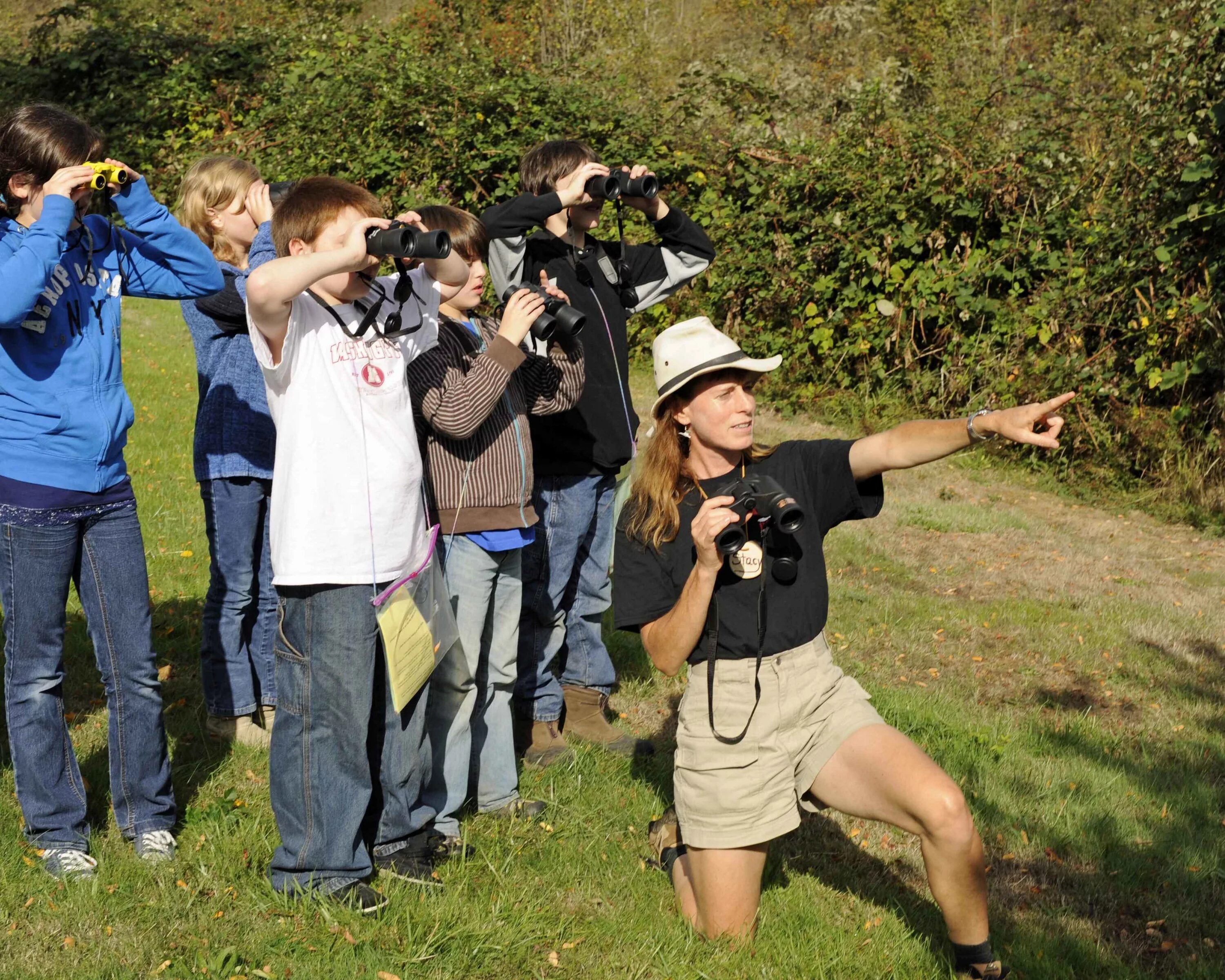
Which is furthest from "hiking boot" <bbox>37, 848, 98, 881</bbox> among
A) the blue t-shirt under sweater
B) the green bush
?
the green bush

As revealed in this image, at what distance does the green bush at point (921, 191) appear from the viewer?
8641 mm

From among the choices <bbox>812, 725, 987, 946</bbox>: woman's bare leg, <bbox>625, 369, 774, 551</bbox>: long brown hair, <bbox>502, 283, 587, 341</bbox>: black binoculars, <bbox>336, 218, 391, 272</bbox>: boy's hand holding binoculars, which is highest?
<bbox>336, 218, 391, 272</bbox>: boy's hand holding binoculars

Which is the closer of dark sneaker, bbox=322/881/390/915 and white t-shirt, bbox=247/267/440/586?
white t-shirt, bbox=247/267/440/586

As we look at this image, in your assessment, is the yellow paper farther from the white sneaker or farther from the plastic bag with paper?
the white sneaker

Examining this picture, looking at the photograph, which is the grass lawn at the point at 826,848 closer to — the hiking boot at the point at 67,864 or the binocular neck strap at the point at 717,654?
the hiking boot at the point at 67,864

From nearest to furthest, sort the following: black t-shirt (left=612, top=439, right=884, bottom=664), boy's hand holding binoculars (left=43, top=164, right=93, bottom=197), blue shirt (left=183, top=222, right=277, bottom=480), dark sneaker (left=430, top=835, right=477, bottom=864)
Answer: boy's hand holding binoculars (left=43, top=164, right=93, bottom=197) → black t-shirt (left=612, top=439, right=884, bottom=664) → dark sneaker (left=430, top=835, right=477, bottom=864) → blue shirt (left=183, top=222, right=277, bottom=480)

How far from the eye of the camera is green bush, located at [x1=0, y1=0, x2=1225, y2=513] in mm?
8641

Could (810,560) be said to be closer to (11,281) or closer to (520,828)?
(520,828)

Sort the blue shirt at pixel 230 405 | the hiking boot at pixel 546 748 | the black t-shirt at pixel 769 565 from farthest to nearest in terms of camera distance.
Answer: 1. the hiking boot at pixel 546 748
2. the blue shirt at pixel 230 405
3. the black t-shirt at pixel 769 565

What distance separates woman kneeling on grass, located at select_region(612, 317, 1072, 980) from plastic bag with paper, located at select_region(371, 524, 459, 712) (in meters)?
0.53

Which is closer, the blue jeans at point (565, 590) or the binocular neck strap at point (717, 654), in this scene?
the binocular neck strap at point (717, 654)

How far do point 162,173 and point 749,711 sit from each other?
→ 16355 mm

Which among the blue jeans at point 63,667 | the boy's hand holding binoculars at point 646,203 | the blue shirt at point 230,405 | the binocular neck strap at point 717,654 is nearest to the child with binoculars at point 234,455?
the blue shirt at point 230,405

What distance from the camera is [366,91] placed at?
1377 cm
